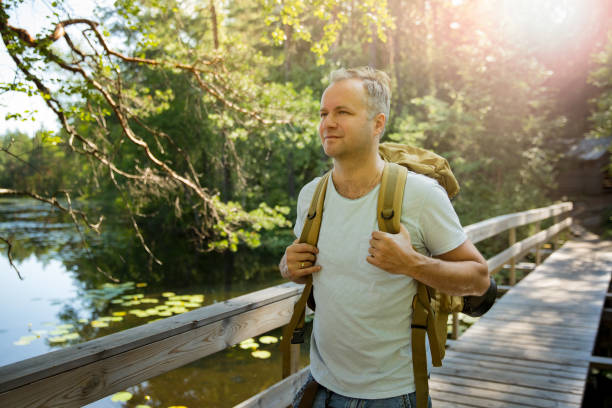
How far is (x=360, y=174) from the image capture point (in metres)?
1.62

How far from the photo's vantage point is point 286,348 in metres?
1.97

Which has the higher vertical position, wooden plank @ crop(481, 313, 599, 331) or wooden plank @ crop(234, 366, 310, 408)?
wooden plank @ crop(234, 366, 310, 408)

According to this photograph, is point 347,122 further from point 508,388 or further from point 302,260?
point 508,388

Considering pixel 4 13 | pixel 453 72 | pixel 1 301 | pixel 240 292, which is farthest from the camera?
pixel 453 72

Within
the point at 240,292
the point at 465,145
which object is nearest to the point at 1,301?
the point at 240,292

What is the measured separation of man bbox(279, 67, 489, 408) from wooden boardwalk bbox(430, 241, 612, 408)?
220cm

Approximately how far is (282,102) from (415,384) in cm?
670

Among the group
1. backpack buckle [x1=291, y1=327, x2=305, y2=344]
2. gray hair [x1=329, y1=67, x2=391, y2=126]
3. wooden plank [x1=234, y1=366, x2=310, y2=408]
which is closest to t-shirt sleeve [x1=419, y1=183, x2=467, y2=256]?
gray hair [x1=329, y1=67, x2=391, y2=126]

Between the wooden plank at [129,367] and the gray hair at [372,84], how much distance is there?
1.14 metres

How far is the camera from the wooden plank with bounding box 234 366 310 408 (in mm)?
2260

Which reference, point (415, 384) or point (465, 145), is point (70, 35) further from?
point (465, 145)

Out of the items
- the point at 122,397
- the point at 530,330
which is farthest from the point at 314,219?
the point at 122,397

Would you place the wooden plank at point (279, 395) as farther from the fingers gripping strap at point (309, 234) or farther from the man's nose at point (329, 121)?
the man's nose at point (329, 121)

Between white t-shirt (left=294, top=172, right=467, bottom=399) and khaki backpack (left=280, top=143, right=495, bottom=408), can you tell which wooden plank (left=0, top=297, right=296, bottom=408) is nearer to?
khaki backpack (left=280, top=143, right=495, bottom=408)
